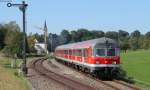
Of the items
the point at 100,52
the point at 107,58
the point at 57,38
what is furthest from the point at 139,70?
the point at 57,38

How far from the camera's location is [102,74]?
33500 mm

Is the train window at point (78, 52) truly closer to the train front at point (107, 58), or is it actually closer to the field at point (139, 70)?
the field at point (139, 70)

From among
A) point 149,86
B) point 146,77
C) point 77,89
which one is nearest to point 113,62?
point 146,77

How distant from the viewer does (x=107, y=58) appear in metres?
Result: 32.8

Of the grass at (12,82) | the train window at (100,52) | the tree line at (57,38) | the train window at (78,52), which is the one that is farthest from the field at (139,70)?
the tree line at (57,38)

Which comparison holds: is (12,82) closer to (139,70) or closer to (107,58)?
(107,58)

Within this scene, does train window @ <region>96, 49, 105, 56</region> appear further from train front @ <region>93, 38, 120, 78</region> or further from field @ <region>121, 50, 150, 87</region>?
field @ <region>121, 50, 150, 87</region>

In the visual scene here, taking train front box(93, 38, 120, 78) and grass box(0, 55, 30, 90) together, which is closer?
grass box(0, 55, 30, 90)

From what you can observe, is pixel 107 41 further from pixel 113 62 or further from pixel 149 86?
pixel 149 86

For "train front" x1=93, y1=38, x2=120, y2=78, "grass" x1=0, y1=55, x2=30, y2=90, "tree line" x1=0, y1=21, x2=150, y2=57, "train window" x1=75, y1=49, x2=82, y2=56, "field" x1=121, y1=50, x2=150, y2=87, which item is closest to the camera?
"grass" x1=0, y1=55, x2=30, y2=90

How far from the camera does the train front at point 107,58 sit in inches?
1293

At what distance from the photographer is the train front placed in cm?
3284

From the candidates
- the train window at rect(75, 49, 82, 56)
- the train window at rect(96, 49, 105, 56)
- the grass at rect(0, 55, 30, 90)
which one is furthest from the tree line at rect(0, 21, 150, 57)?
the train window at rect(96, 49, 105, 56)

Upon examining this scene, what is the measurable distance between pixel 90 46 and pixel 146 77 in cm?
449
